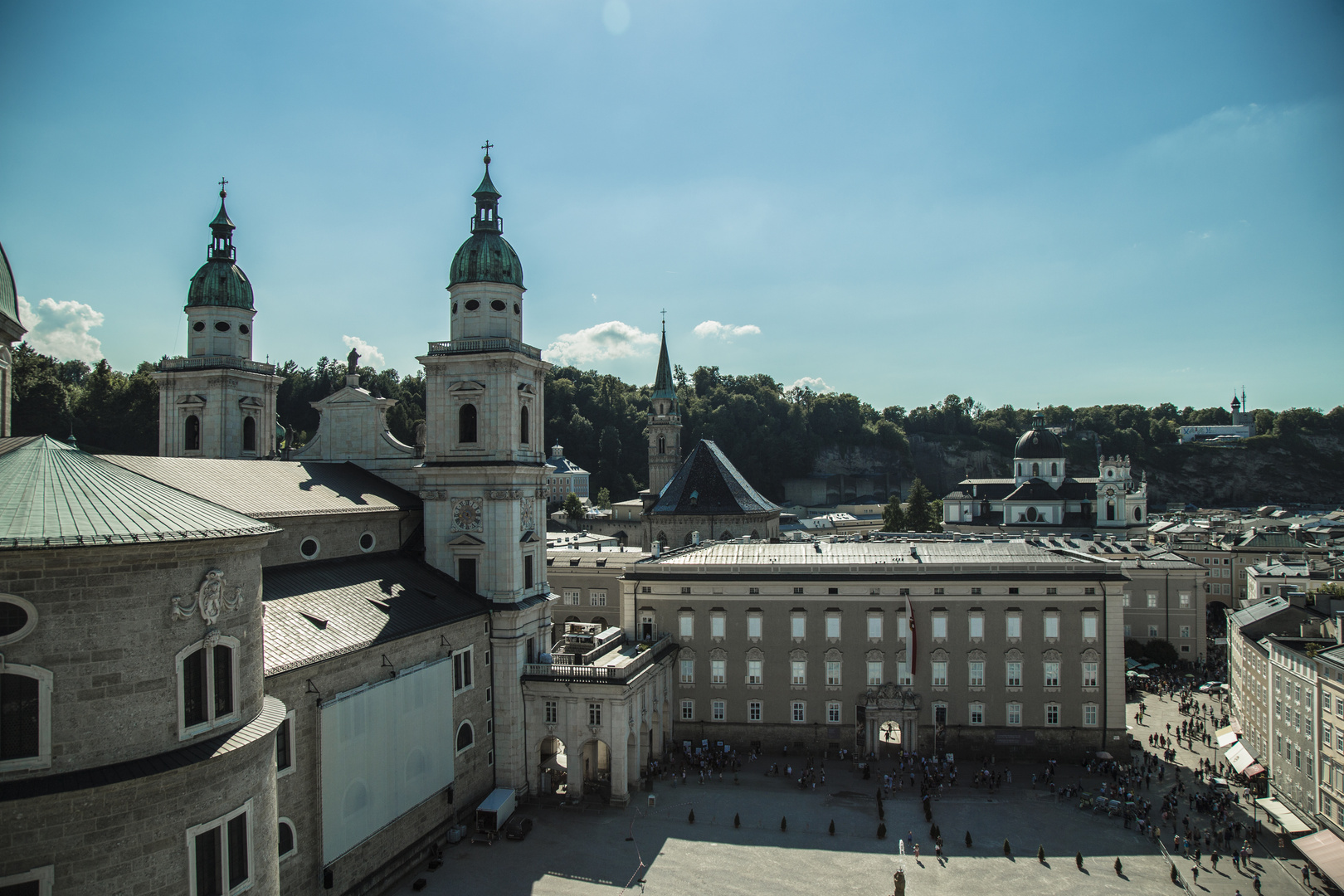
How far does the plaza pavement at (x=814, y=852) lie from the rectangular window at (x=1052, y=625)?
7754 millimetres

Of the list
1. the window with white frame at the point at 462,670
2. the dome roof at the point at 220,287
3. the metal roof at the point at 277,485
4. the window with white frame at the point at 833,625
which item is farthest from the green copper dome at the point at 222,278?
the window with white frame at the point at 833,625

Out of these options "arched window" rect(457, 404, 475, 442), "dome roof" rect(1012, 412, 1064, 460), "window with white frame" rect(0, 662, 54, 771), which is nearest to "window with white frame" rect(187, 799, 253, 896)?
"window with white frame" rect(0, 662, 54, 771)

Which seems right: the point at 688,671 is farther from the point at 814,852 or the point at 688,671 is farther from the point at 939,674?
the point at 814,852

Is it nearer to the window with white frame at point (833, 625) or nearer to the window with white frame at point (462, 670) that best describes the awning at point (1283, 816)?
the window with white frame at point (833, 625)

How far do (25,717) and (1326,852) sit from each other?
3935cm

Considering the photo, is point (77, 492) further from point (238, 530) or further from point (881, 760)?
point (881, 760)

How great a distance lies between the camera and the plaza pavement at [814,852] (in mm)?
28156

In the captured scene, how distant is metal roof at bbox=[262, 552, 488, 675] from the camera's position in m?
24.6

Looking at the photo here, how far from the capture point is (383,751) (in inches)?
1060

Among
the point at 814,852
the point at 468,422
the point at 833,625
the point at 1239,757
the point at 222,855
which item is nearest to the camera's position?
the point at 222,855

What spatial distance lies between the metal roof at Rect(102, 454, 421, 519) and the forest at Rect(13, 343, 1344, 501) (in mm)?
36919

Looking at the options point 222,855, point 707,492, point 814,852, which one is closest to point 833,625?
point 814,852

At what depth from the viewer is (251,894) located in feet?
54.7

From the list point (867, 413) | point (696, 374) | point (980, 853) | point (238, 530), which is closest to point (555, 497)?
point (696, 374)
